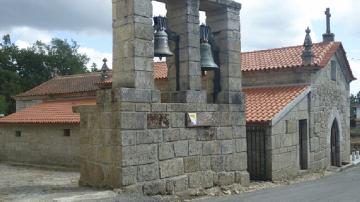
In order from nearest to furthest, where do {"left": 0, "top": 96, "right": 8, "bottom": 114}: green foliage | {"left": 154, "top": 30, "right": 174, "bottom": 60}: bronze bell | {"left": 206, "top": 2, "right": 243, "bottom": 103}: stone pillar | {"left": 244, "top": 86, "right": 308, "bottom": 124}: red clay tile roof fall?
{"left": 154, "top": 30, "right": 174, "bottom": 60}: bronze bell < {"left": 206, "top": 2, "right": 243, "bottom": 103}: stone pillar < {"left": 244, "top": 86, "right": 308, "bottom": 124}: red clay tile roof < {"left": 0, "top": 96, "right": 8, "bottom": 114}: green foliage

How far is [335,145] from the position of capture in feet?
60.4

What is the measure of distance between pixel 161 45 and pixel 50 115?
41.2ft

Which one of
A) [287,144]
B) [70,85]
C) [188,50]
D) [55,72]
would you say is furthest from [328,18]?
[55,72]

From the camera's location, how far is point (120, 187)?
802 centimetres

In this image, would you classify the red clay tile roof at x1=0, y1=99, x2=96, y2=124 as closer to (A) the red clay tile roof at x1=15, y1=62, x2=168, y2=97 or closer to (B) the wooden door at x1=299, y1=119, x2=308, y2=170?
(A) the red clay tile roof at x1=15, y1=62, x2=168, y2=97

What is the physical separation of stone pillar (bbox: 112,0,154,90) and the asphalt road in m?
2.83

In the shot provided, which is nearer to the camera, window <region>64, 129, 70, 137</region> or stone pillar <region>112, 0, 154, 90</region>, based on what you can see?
stone pillar <region>112, 0, 154, 90</region>

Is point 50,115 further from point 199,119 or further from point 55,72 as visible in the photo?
point 55,72

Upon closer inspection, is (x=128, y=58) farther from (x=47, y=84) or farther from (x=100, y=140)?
(x=47, y=84)

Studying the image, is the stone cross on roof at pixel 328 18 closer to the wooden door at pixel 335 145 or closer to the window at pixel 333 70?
the window at pixel 333 70

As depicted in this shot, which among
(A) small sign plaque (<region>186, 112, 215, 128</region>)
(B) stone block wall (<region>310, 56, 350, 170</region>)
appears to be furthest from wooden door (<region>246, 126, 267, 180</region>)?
(A) small sign plaque (<region>186, 112, 215, 128</region>)

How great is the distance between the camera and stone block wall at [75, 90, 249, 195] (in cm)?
815

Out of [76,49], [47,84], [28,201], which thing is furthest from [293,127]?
[76,49]

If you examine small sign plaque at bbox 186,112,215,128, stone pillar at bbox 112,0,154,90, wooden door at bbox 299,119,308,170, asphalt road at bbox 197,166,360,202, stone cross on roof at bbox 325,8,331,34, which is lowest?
asphalt road at bbox 197,166,360,202
